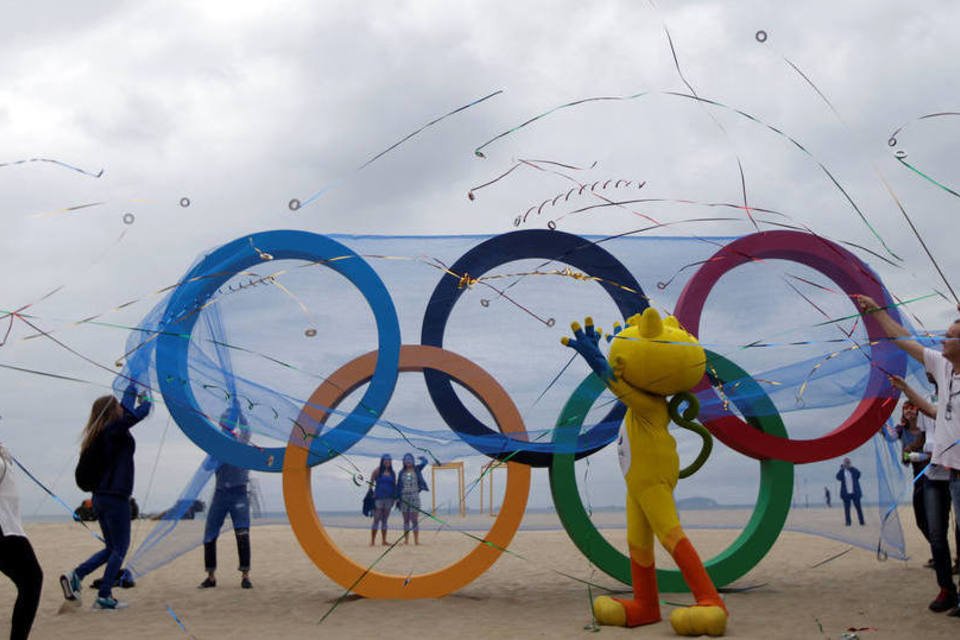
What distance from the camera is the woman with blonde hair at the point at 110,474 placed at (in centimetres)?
715

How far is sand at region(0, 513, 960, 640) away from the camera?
20.8 ft

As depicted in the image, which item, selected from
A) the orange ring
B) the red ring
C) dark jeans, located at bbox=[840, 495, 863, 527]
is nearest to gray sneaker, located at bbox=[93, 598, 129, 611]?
the orange ring

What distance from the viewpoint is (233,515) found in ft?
26.7

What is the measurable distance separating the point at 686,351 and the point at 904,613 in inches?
98.7

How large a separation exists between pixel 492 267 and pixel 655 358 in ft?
6.15

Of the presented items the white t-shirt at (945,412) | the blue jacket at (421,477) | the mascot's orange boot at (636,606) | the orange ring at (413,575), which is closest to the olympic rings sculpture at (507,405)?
the orange ring at (413,575)

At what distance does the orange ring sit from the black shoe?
309 cm

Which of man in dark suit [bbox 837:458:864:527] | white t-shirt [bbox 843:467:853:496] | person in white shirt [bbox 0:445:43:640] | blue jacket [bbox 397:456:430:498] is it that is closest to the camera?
person in white shirt [bbox 0:445:43:640]

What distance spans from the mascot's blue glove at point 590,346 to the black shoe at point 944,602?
9.26ft

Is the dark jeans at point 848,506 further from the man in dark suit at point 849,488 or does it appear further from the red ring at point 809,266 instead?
the red ring at point 809,266

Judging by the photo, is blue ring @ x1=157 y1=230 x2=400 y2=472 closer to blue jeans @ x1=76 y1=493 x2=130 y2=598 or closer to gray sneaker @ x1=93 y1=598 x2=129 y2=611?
blue jeans @ x1=76 y1=493 x2=130 y2=598

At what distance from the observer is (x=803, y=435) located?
301 inches

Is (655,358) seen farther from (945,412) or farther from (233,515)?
(233,515)

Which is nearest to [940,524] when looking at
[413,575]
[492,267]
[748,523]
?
[748,523]
